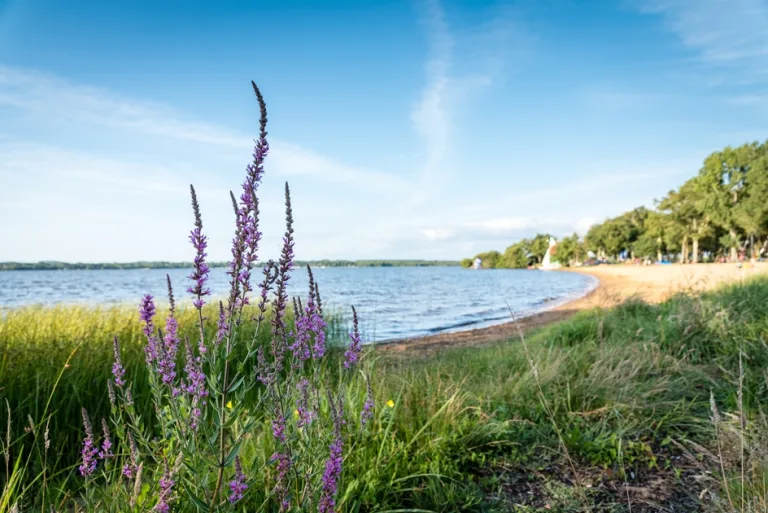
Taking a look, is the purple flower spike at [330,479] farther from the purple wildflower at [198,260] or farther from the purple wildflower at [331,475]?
the purple wildflower at [198,260]

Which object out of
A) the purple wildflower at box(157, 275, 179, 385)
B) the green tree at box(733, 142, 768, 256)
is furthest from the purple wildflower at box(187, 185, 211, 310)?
the green tree at box(733, 142, 768, 256)

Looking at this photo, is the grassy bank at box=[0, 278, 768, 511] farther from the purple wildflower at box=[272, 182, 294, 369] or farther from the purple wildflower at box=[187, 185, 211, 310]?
the purple wildflower at box=[187, 185, 211, 310]

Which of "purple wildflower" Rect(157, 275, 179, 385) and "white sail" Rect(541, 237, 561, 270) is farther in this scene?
"white sail" Rect(541, 237, 561, 270)

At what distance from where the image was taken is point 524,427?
444 centimetres

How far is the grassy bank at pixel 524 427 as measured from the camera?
3314 millimetres

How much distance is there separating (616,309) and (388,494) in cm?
889

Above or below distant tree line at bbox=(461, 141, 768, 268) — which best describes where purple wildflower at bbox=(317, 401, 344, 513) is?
below

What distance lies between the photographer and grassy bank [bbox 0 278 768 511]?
10.9 feet

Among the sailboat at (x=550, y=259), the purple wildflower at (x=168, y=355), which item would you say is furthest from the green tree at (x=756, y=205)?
the sailboat at (x=550, y=259)

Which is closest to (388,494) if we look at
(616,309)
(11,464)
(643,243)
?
(11,464)

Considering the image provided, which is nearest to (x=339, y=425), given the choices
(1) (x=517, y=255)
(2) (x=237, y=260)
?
(2) (x=237, y=260)

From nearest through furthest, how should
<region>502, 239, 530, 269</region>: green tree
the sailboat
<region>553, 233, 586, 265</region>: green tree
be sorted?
<region>553, 233, 586, 265</region>: green tree, the sailboat, <region>502, 239, 530, 269</region>: green tree

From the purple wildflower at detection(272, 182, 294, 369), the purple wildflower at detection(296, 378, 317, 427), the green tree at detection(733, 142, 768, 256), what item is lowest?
the purple wildflower at detection(296, 378, 317, 427)

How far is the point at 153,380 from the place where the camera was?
2.16m
